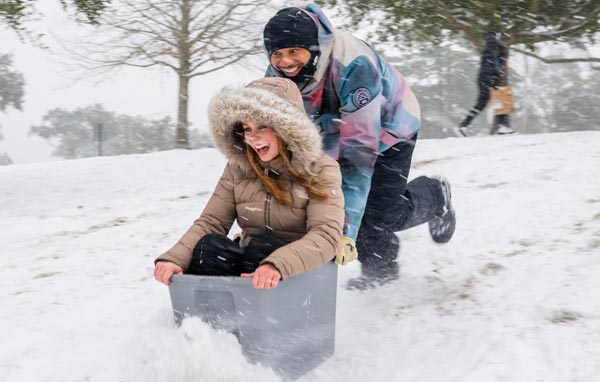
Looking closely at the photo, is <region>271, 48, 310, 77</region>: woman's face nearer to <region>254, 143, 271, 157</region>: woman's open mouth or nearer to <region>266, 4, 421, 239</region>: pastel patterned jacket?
<region>266, 4, 421, 239</region>: pastel patterned jacket

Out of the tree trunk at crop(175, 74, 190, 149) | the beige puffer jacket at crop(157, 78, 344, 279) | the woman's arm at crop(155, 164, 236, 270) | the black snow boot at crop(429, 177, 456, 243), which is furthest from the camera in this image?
the tree trunk at crop(175, 74, 190, 149)

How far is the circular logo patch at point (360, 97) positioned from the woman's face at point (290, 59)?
11.1 inches

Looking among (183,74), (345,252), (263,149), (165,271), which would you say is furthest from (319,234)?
(183,74)

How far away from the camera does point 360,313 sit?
3.31 metres

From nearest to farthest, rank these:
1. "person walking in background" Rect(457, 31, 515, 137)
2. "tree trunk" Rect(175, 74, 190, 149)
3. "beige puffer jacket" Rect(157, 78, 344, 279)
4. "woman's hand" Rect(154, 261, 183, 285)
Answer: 1. "woman's hand" Rect(154, 261, 183, 285)
2. "beige puffer jacket" Rect(157, 78, 344, 279)
3. "person walking in background" Rect(457, 31, 515, 137)
4. "tree trunk" Rect(175, 74, 190, 149)

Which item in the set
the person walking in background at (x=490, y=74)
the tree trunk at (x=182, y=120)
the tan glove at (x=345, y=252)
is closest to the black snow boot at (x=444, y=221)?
the tan glove at (x=345, y=252)

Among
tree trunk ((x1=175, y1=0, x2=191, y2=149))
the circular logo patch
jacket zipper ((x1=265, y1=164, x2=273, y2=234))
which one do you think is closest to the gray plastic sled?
jacket zipper ((x1=265, y1=164, x2=273, y2=234))

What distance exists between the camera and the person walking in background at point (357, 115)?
A: 9.56ft

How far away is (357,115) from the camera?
2.95 metres

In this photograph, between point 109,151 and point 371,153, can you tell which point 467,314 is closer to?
point 371,153

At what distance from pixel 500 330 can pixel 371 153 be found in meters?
1.00

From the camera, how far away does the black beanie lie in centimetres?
287

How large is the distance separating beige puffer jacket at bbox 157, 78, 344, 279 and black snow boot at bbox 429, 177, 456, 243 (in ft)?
4.63

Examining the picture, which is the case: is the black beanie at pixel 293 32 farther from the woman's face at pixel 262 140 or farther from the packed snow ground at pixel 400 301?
the packed snow ground at pixel 400 301
